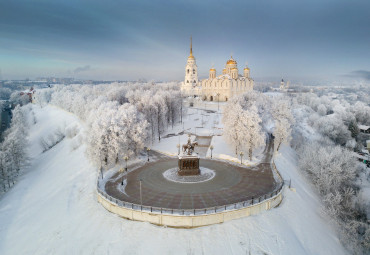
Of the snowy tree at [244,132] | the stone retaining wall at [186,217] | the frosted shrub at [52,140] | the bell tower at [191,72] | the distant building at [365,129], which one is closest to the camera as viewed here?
the stone retaining wall at [186,217]

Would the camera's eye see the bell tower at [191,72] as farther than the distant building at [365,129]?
Yes

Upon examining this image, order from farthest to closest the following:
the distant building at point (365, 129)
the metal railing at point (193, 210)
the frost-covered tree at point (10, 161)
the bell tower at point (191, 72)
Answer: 1. the bell tower at point (191, 72)
2. the distant building at point (365, 129)
3. the frost-covered tree at point (10, 161)
4. the metal railing at point (193, 210)

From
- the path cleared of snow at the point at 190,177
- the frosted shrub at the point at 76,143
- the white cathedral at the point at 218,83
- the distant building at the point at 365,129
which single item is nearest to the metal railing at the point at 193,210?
the path cleared of snow at the point at 190,177

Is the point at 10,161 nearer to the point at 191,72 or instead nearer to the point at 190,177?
the point at 190,177

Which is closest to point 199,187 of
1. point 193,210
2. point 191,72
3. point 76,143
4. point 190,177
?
point 190,177

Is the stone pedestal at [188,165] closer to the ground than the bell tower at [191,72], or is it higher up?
closer to the ground

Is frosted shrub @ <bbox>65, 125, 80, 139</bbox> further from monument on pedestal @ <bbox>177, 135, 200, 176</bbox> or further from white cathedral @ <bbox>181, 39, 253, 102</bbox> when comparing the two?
white cathedral @ <bbox>181, 39, 253, 102</bbox>

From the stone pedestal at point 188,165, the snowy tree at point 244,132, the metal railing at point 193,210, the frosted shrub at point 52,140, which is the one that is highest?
the snowy tree at point 244,132

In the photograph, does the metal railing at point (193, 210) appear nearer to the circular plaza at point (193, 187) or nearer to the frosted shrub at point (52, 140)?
the circular plaza at point (193, 187)
